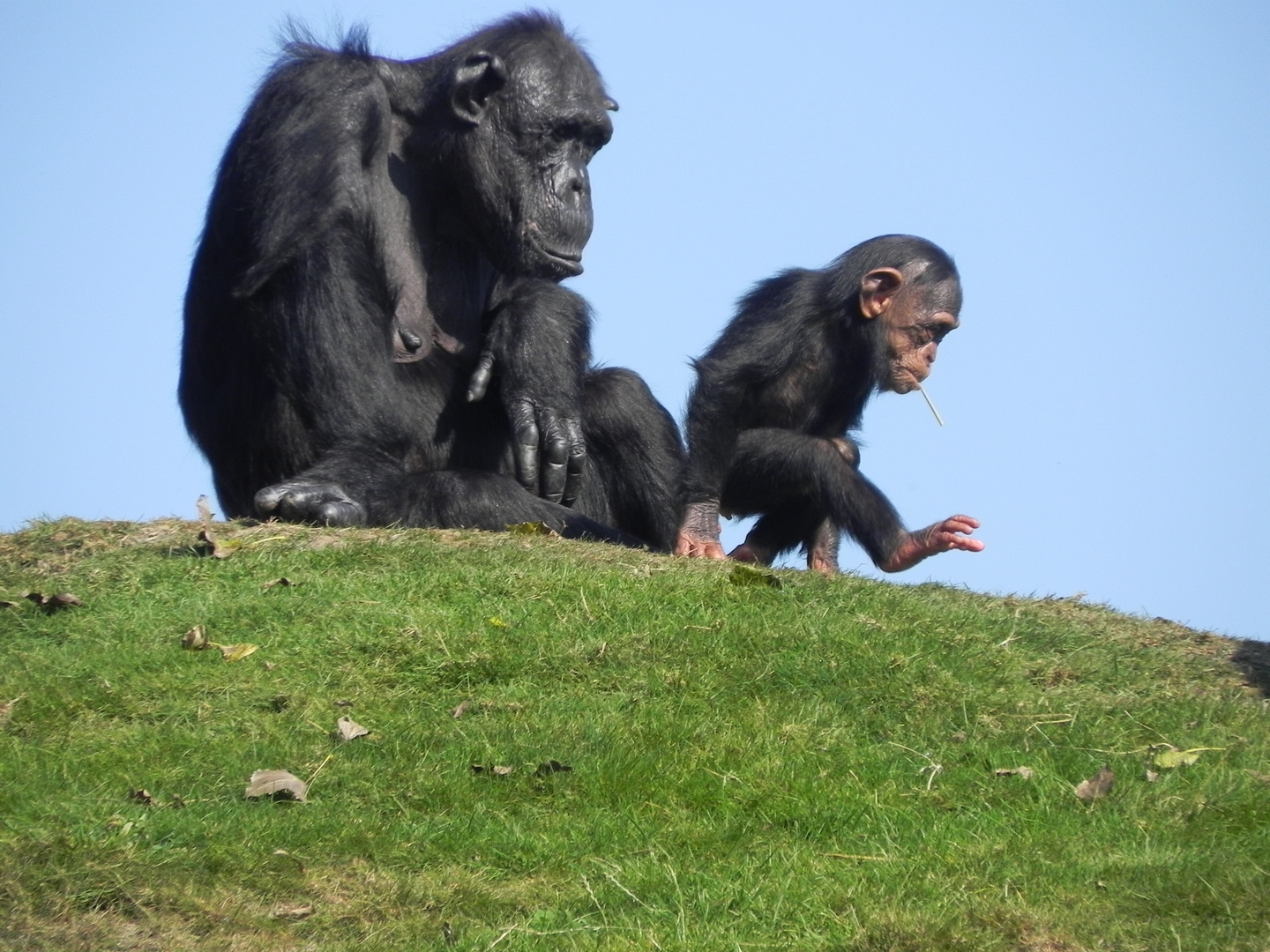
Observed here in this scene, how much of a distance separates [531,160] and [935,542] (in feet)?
8.61

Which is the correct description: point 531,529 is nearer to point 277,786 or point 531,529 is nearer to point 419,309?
point 419,309

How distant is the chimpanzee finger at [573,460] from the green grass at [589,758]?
986 mm

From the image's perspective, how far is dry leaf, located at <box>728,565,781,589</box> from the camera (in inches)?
247

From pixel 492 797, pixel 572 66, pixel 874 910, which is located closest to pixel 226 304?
pixel 572 66

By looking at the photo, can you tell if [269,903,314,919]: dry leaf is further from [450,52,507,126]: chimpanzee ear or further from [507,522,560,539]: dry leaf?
[450,52,507,126]: chimpanzee ear

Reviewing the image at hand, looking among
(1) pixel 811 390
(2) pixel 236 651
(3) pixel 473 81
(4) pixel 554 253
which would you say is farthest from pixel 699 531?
(2) pixel 236 651

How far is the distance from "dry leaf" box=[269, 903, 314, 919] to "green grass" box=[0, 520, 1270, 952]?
1cm

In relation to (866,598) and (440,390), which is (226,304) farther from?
(866,598)

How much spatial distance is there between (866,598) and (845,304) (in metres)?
2.65

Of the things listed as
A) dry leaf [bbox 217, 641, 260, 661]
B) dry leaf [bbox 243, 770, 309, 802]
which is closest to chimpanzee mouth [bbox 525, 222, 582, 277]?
dry leaf [bbox 217, 641, 260, 661]

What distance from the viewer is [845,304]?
8.52m

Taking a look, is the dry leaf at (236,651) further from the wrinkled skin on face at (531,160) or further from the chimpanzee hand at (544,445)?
the wrinkled skin on face at (531,160)

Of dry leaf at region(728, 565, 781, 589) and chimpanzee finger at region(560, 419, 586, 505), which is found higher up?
chimpanzee finger at region(560, 419, 586, 505)

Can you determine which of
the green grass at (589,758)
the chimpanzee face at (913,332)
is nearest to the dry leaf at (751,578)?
the green grass at (589,758)
